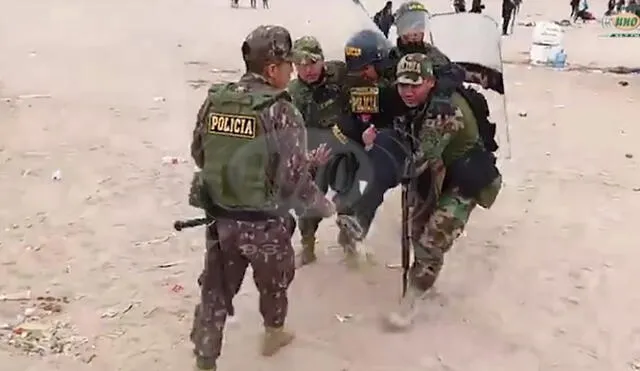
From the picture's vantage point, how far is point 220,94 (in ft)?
11.7

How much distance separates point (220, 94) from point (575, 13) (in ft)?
76.6

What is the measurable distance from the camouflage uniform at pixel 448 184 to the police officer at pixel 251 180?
903 mm

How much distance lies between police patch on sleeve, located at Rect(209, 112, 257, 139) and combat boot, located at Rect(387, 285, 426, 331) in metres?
1.64

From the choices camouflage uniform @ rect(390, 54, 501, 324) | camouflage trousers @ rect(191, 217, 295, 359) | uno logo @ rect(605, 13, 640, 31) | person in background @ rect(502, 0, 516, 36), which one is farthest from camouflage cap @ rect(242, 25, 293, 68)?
uno logo @ rect(605, 13, 640, 31)

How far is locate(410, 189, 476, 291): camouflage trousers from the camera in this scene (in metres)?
4.64

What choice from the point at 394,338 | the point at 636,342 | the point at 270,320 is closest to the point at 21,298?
the point at 270,320

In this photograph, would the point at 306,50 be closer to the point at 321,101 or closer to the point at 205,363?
the point at 321,101

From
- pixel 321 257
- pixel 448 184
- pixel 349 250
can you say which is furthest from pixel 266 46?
pixel 321 257

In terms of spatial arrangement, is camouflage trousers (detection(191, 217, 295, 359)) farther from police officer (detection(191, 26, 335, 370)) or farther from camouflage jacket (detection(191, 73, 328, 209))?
camouflage jacket (detection(191, 73, 328, 209))

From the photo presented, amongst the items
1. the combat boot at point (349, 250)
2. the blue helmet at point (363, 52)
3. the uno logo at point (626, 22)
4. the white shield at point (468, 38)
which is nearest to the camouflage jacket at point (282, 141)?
the blue helmet at point (363, 52)

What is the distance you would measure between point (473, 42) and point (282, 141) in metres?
2.30

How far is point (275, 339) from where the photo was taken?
4.15 meters

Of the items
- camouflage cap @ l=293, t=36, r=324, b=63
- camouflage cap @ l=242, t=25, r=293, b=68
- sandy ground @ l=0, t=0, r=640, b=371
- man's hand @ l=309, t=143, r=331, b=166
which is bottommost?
sandy ground @ l=0, t=0, r=640, b=371

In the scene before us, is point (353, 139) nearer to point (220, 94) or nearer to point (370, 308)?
point (370, 308)
